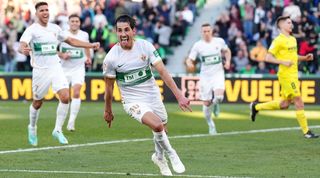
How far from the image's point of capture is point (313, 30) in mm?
34188

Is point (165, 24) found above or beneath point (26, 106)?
above

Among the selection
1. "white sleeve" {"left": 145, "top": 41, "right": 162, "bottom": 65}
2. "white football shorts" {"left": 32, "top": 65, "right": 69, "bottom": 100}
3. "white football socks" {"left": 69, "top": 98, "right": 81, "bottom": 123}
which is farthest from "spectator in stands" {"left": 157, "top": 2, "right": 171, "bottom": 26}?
"white sleeve" {"left": 145, "top": 41, "right": 162, "bottom": 65}

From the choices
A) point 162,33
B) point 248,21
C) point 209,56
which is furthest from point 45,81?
point 162,33

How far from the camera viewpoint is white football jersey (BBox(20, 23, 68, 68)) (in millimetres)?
18594

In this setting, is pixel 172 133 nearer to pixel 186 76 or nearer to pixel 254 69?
pixel 186 76

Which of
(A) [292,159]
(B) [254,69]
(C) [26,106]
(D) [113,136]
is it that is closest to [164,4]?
(B) [254,69]

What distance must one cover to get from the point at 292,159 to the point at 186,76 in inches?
656

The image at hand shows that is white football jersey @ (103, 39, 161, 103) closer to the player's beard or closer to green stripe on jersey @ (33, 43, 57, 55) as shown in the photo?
the player's beard

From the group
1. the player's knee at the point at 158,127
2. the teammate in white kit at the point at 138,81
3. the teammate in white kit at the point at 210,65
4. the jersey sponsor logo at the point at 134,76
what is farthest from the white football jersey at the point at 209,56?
the player's knee at the point at 158,127

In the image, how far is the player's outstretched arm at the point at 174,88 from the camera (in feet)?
41.6

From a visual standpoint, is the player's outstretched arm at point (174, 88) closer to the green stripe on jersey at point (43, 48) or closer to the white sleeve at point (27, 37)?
the white sleeve at point (27, 37)

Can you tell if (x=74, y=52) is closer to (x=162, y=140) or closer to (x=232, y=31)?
(x=162, y=140)

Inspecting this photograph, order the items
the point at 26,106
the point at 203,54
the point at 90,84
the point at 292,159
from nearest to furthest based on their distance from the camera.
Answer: the point at 292,159, the point at 203,54, the point at 26,106, the point at 90,84

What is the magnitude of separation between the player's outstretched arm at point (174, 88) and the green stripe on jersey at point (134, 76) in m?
0.32
